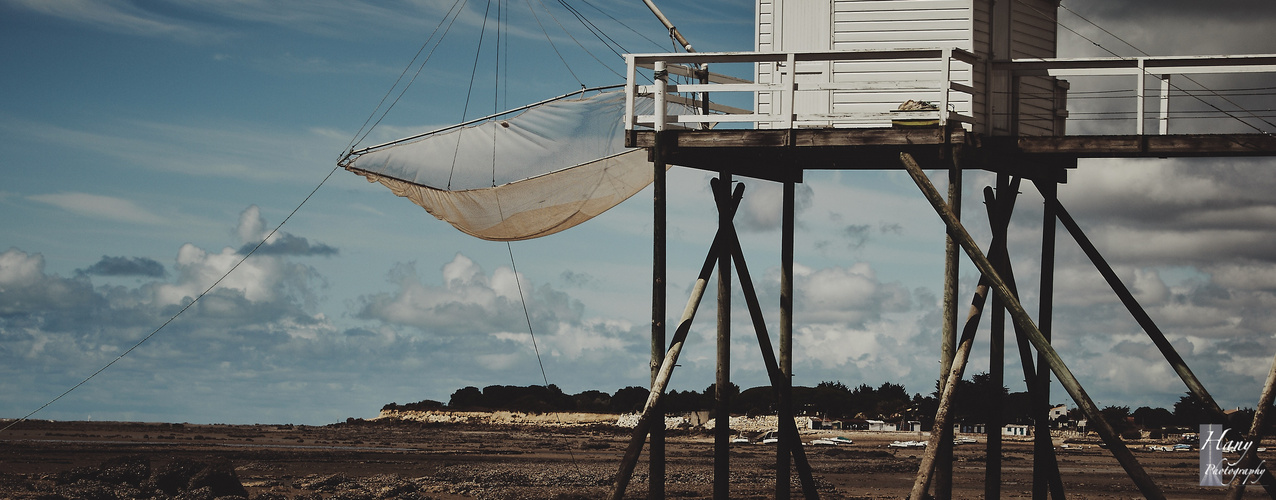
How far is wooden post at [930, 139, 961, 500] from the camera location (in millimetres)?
15547

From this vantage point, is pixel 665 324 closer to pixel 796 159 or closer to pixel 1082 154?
pixel 796 159

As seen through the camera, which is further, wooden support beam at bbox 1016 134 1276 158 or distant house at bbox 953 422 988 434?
distant house at bbox 953 422 988 434

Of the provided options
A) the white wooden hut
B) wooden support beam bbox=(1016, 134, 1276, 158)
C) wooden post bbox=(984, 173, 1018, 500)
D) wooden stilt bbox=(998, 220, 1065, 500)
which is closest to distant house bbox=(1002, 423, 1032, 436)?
wooden stilt bbox=(998, 220, 1065, 500)

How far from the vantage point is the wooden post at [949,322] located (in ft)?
51.0

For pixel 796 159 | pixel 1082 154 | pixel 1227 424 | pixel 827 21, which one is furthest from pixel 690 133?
pixel 1227 424

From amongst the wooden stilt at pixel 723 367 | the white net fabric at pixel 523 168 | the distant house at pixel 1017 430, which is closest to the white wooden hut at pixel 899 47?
the wooden stilt at pixel 723 367

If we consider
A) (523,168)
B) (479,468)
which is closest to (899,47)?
(523,168)

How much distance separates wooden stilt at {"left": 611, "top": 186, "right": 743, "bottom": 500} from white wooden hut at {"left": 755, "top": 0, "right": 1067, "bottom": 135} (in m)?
2.11

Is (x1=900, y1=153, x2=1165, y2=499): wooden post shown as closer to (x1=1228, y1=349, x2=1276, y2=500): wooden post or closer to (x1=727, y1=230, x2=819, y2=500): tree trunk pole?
(x1=1228, y1=349, x2=1276, y2=500): wooden post

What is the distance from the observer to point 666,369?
16469 mm

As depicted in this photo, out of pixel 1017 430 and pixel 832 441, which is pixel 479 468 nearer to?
pixel 832 441

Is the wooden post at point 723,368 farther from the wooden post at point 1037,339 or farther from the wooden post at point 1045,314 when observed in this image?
the wooden post at point 1045,314

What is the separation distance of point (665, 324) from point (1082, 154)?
634cm

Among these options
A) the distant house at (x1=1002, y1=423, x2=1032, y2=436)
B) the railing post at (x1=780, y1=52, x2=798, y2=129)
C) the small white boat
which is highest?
the railing post at (x1=780, y1=52, x2=798, y2=129)
